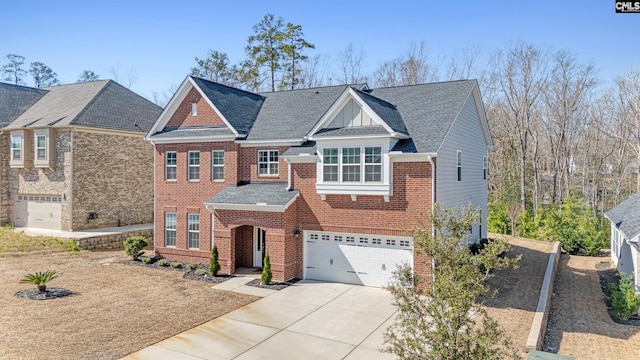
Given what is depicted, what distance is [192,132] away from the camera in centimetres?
2014

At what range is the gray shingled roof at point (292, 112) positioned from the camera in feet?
61.8

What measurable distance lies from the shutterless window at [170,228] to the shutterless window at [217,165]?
3.07 m

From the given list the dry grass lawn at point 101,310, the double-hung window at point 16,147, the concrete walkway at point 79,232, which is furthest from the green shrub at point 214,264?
the double-hung window at point 16,147

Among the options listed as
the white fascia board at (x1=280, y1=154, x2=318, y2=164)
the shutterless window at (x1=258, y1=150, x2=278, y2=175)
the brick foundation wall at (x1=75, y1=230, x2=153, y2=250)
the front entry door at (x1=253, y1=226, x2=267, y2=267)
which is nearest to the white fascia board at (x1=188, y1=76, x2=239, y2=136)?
the shutterless window at (x1=258, y1=150, x2=278, y2=175)

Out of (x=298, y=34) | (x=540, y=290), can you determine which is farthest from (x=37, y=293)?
(x=298, y=34)

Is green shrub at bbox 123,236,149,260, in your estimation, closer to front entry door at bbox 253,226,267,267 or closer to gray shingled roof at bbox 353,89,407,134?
front entry door at bbox 253,226,267,267

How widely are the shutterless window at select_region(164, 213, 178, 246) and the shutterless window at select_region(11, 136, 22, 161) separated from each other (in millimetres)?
14246

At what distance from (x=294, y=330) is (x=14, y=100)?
3071 centimetres

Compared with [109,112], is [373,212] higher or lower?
lower

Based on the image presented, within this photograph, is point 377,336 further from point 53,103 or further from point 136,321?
point 53,103

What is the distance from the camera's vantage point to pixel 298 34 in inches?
1625

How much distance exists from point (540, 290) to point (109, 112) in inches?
1077

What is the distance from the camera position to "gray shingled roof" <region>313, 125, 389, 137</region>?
1555 cm

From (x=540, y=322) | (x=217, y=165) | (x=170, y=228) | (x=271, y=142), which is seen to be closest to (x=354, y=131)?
(x=271, y=142)
